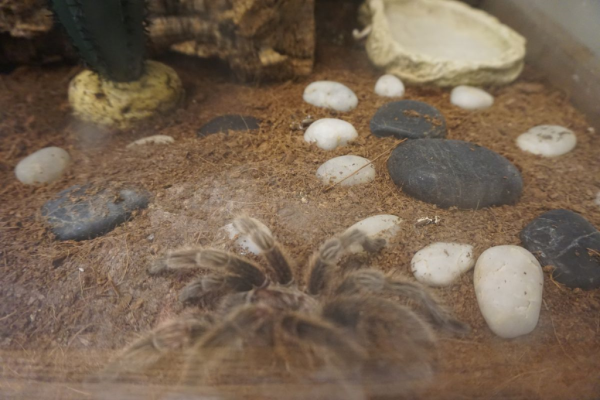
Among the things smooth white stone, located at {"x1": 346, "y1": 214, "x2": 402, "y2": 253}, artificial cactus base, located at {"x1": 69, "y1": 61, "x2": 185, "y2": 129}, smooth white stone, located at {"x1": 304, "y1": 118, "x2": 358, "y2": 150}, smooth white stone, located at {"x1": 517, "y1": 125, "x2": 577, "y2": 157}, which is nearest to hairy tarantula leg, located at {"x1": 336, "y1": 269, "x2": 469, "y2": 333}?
smooth white stone, located at {"x1": 346, "y1": 214, "x2": 402, "y2": 253}

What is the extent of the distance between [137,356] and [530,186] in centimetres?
143

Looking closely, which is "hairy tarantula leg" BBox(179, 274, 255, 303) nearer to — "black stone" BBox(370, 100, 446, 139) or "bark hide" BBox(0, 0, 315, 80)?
"black stone" BBox(370, 100, 446, 139)

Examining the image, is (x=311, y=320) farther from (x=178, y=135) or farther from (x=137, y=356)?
(x=178, y=135)

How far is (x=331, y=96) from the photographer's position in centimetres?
203

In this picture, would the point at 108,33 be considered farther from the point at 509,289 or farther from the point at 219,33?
the point at 509,289

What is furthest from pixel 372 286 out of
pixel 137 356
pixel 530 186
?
pixel 530 186

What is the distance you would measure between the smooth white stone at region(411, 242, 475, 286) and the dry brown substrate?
0.09 ft

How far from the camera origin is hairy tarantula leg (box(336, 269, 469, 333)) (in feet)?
3.69

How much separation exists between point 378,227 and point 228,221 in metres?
0.46

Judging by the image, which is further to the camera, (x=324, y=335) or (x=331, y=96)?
(x=331, y=96)

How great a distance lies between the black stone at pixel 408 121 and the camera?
69.7 inches

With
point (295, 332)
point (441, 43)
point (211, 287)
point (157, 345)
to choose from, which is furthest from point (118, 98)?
point (441, 43)

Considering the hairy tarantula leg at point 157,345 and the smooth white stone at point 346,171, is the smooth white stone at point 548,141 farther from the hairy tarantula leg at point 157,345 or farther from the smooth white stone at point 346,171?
the hairy tarantula leg at point 157,345

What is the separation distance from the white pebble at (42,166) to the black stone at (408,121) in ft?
4.22
